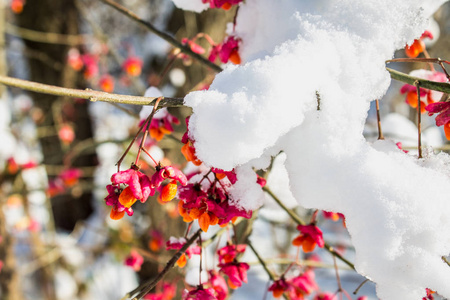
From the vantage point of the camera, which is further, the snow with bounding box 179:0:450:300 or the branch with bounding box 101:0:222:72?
the branch with bounding box 101:0:222:72

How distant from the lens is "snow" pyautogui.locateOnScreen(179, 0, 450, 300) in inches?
29.1

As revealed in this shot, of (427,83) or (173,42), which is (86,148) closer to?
(173,42)

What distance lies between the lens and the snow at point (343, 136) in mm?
740

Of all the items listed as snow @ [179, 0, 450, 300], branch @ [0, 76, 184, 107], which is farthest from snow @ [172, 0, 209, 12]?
branch @ [0, 76, 184, 107]

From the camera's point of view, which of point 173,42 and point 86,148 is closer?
point 173,42

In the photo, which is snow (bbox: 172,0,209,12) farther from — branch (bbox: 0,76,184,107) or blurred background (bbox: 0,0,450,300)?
branch (bbox: 0,76,184,107)

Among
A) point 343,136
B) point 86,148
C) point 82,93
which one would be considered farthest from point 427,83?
point 86,148

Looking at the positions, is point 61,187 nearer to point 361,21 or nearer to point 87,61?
point 87,61

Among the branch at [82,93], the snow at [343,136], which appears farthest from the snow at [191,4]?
the branch at [82,93]

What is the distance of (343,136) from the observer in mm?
834

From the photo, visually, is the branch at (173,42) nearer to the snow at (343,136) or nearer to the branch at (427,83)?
the snow at (343,136)

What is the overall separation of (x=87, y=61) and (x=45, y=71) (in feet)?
6.70

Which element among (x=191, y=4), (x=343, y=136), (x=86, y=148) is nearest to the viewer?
(x=343, y=136)

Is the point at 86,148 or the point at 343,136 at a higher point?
the point at 86,148
